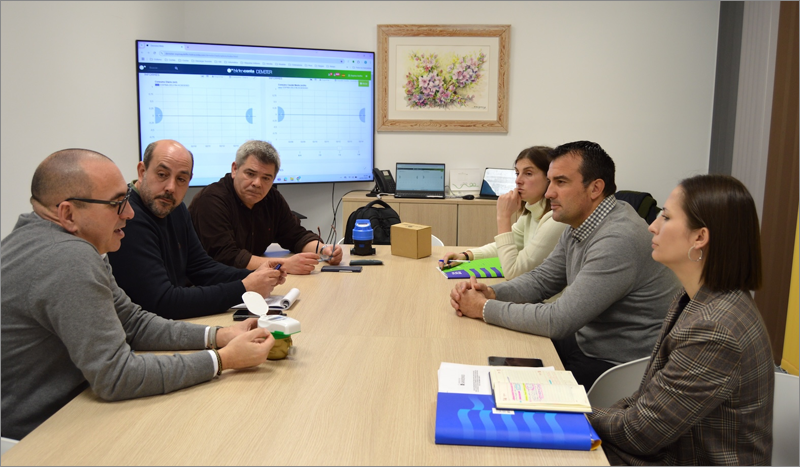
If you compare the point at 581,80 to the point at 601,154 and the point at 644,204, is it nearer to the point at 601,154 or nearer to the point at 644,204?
the point at 644,204

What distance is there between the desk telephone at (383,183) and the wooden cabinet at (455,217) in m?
0.22

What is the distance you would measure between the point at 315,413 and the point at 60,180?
2.64 ft

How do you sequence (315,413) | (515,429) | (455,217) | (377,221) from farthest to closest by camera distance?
(455,217) → (377,221) → (315,413) → (515,429)

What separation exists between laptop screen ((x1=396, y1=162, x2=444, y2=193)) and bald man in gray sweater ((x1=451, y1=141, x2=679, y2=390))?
2.59 m

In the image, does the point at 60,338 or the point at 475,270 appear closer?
the point at 60,338

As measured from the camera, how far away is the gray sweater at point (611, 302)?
1.88m

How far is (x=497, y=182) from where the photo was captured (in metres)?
4.84

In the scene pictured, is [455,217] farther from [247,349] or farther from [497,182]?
[247,349]

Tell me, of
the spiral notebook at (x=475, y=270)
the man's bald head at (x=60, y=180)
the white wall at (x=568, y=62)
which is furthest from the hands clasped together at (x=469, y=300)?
the white wall at (x=568, y=62)

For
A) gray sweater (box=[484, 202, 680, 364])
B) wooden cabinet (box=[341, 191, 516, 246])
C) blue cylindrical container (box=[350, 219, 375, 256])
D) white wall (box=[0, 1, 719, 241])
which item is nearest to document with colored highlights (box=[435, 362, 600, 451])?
gray sweater (box=[484, 202, 680, 364])

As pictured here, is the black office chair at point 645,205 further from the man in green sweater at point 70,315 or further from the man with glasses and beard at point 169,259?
the man in green sweater at point 70,315

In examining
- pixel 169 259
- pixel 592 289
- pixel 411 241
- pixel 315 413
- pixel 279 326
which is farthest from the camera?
pixel 411 241

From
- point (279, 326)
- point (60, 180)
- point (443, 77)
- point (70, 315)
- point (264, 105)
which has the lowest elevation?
point (279, 326)

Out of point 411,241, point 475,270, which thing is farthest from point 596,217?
point 411,241
